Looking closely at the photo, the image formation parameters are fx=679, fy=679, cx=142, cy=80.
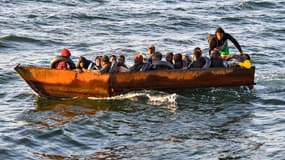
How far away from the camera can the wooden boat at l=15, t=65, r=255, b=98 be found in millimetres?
18859

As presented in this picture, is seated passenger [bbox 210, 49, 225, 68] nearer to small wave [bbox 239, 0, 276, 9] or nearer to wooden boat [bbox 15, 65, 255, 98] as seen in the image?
wooden boat [bbox 15, 65, 255, 98]

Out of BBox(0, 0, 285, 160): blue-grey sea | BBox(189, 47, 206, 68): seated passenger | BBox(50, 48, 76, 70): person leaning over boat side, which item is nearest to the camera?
BBox(0, 0, 285, 160): blue-grey sea

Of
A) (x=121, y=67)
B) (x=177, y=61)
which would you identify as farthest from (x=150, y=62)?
(x=121, y=67)

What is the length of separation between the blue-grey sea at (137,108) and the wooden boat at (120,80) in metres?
0.26

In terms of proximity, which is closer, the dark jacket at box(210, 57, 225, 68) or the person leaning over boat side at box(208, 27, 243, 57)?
the dark jacket at box(210, 57, 225, 68)

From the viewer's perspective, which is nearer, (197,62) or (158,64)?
(158,64)

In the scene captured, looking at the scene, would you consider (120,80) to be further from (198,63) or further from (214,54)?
(214,54)

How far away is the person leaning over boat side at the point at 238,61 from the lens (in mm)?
19438

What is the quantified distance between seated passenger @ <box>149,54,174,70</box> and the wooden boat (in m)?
0.41

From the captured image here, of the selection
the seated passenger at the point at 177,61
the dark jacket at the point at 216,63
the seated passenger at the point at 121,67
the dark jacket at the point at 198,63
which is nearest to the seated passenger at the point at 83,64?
the seated passenger at the point at 121,67

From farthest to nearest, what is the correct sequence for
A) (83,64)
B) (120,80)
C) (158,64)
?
1. (158,64)
2. (83,64)
3. (120,80)

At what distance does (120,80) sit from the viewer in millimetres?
18875

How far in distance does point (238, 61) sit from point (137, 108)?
11.1 ft

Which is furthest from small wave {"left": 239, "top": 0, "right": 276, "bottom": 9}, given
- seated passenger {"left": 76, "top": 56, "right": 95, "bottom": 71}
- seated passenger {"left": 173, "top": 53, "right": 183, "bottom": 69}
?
seated passenger {"left": 76, "top": 56, "right": 95, "bottom": 71}
